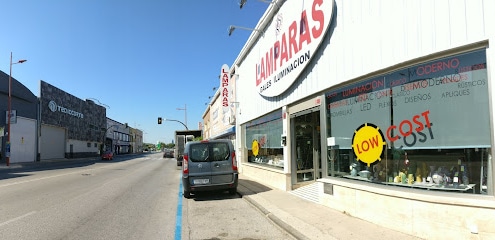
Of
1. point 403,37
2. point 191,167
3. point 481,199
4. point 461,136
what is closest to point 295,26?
point 403,37

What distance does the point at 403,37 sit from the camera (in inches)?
250

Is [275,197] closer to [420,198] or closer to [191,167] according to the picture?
[191,167]

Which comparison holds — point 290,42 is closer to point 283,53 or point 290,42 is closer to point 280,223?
point 283,53

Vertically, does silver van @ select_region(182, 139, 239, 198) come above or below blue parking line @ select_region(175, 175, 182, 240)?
above

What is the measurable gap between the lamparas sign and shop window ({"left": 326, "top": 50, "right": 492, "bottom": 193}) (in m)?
1.94

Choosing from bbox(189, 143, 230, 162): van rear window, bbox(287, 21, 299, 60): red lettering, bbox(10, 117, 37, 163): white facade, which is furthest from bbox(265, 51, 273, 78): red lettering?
bbox(10, 117, 37, 163): white facade

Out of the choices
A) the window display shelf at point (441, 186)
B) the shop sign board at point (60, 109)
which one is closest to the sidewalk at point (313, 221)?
the window display shelf at point (441, 186)

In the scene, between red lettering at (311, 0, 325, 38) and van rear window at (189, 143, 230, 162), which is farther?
van rear window at (189, 143, 230, 162)

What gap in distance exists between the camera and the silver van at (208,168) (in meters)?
11.2

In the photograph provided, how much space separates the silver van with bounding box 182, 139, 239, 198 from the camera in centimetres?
1118

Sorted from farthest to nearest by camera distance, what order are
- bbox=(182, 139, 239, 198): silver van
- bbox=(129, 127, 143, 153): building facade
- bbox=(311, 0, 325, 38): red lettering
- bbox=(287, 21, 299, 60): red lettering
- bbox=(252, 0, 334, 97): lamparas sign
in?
bbox=(129, 127, 143, 153): building facade
bbox=(182, 139, 239, 198): silver van
bbox=(287, 21, 299, 60): red lettering
bbox=(252, 0, 334, 97): lamparas sign
bbox=(311, 0, 325, 38): red lettering

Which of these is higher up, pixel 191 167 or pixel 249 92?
pixel 249 92

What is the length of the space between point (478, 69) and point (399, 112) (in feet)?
5.32

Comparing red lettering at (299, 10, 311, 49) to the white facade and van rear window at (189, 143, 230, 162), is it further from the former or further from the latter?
the white facade
